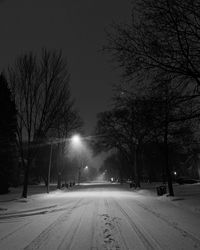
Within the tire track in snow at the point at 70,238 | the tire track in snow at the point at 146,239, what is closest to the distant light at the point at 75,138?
the tire track in snow at the point at 70,238

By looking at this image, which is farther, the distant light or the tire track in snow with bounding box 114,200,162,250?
the distant light

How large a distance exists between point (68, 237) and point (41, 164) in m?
66.6

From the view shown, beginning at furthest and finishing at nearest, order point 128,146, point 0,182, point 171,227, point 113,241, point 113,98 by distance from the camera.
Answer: point 128,146
point 0,182
point 113,98
point 171,227
point 113,241

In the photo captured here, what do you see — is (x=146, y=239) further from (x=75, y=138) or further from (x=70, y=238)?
(x=75, y=138)

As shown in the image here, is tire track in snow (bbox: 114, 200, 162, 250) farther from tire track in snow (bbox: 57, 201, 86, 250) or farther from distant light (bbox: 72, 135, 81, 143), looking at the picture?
distant light (bbox: 72, 135, 81, 143)

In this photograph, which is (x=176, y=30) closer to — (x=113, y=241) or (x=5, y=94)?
(x=113, y=241)

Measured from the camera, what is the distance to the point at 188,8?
408 inches

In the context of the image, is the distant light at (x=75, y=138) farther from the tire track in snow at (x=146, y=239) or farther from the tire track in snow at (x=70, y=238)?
the tire track in snow at (x=146, y=239)

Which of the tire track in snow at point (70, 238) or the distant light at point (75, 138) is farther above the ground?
the distant light at point (75, 138)

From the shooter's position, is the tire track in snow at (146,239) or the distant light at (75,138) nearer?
the tire track in snow at (146,239)

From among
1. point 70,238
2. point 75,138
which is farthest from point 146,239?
point 75,138

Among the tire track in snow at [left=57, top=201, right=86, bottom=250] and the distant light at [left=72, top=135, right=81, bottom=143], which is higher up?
the distant light at [left=72, top=135, right=81, bottom=143]

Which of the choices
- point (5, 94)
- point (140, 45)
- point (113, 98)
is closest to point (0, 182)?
point (5, 94)

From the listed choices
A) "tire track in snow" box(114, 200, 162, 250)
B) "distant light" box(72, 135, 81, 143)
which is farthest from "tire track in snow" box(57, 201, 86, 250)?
"distant light" box(72, 135, 81, 143)
